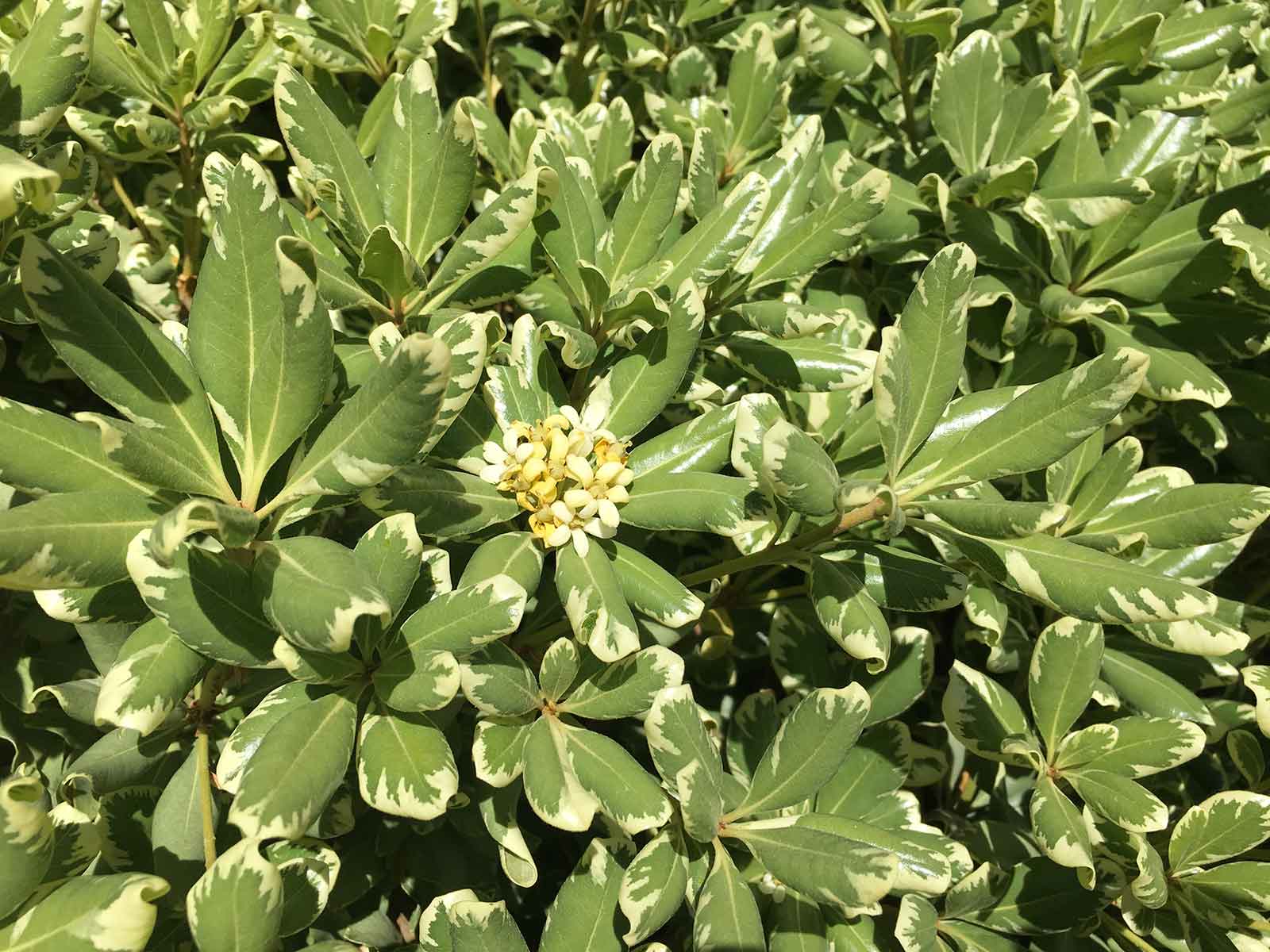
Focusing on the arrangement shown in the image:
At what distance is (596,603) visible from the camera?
4.95 feet

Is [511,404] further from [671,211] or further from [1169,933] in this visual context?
[1169,933]

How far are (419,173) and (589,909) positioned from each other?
1297 millimetres

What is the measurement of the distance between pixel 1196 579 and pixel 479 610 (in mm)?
1607

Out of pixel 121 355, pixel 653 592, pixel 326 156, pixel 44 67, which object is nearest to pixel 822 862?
pixel 653 592

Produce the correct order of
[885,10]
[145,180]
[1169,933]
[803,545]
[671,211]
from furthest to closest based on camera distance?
[145,180] < [885,10] < [1169,933] < [671,211] < [803,545]

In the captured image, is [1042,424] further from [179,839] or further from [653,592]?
[179,839]

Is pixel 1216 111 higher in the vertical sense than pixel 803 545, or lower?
higher

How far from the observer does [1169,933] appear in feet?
6.46

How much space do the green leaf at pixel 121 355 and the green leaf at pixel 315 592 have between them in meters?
0.18

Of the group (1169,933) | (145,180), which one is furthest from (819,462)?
(145,180)

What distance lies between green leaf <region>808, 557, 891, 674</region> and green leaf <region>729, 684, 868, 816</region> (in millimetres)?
86

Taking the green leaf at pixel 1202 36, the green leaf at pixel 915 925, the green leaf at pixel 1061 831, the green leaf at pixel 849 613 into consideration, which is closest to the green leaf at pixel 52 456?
the green leaf at pixel 849 613

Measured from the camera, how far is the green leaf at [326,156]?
1597 mm

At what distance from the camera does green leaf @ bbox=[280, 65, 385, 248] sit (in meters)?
1.60
